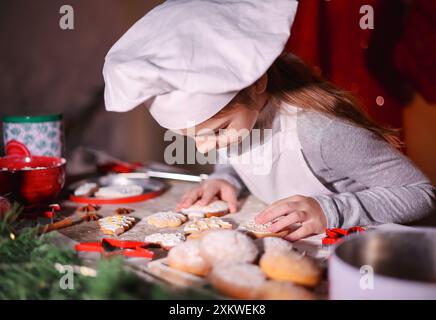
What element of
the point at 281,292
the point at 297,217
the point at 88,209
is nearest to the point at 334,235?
the point at 297,217

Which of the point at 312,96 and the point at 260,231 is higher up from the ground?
the point at 312,96

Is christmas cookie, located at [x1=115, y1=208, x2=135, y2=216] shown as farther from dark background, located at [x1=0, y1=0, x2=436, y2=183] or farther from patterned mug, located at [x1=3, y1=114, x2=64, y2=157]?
dark background, located at [x1=0, y1=0, x2=436, y2=183]

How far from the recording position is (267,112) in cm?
118

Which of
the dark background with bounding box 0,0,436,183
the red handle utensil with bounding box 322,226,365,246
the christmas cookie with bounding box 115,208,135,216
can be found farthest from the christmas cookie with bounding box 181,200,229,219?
the dark background with bounding box 0,0,436,183

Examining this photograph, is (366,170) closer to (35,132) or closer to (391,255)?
(391,255)

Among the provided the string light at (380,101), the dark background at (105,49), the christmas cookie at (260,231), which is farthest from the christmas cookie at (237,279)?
the string light at (380,101)

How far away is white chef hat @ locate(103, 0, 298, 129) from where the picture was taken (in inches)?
30.1

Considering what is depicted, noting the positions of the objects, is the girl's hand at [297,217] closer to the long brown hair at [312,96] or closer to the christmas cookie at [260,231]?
the christmas cookie at [260,231]

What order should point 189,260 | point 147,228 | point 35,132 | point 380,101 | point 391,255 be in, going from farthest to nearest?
point 380,101, point 35,132, point 147,228, point 189,260, point 391,255

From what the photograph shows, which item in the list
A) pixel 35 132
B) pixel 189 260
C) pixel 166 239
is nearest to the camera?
pixel 189 260

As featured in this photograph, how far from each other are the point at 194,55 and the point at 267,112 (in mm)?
436

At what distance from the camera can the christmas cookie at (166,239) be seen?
807 mm
